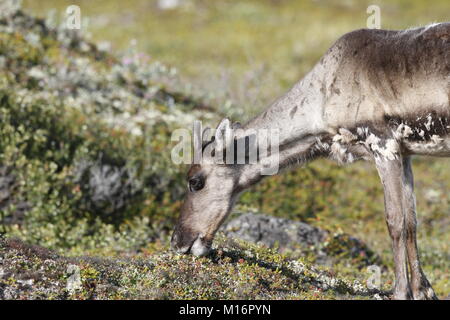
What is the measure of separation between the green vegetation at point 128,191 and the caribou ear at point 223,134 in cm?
150

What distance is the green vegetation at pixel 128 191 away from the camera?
838cm

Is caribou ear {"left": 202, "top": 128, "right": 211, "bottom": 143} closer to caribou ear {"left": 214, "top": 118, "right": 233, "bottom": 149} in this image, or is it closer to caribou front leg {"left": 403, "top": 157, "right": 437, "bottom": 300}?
caribou ear {"left": 214, "top": 118, "right": 233, "bottom": 149}

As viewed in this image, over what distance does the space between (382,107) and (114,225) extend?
7154 millimetres

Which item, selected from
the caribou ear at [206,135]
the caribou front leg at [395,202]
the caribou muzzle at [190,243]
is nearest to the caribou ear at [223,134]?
the caribou ear at [206,135]

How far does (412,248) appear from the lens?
8.91 metres

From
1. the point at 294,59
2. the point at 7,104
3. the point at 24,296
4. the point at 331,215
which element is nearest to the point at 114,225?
the point at 7,104

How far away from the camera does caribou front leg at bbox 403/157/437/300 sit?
855 centimetres

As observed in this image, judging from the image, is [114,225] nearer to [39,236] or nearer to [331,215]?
[39,236]

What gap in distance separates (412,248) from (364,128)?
1746 millimetres

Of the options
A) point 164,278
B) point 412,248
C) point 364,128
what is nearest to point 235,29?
point 364,128

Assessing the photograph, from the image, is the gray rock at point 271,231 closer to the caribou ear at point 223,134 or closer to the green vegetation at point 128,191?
the green vegetation at point 128,191

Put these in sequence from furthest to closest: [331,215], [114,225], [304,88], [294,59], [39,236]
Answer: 1. [294,59]
2. [331,215]
3. [114,225]
4. [39,236]
5. [304,88]

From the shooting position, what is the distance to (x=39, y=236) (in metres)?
12.7
